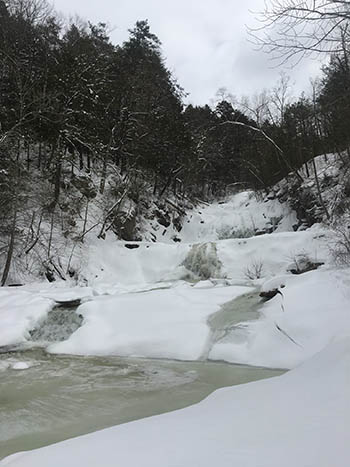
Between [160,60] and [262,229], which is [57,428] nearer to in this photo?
[262,229]

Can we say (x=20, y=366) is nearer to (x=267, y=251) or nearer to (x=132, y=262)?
(x=132, y=262)

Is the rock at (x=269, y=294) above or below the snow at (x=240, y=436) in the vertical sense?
below

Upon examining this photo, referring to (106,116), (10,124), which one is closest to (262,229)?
(106,116)

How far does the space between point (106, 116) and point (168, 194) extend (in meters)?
7.68

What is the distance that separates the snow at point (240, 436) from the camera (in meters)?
2.03

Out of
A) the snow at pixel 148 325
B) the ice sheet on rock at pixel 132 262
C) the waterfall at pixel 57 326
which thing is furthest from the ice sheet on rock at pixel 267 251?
the waterfall at pixel 57 326

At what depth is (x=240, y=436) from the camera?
2.36 m

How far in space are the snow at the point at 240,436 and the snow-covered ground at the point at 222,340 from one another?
10 mm

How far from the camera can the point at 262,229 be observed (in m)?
21.3

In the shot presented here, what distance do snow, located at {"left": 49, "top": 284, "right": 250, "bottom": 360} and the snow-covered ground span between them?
23 millimetres

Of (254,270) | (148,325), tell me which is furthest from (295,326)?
Result: (254,270)

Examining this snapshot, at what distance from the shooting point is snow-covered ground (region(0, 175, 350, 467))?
2.26 m

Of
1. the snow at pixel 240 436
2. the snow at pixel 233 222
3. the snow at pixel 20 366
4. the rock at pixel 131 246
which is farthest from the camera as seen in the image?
the snow at pixel 233 222

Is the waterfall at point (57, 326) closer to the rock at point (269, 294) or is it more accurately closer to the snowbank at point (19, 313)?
the snowbank at point (19, 313)
